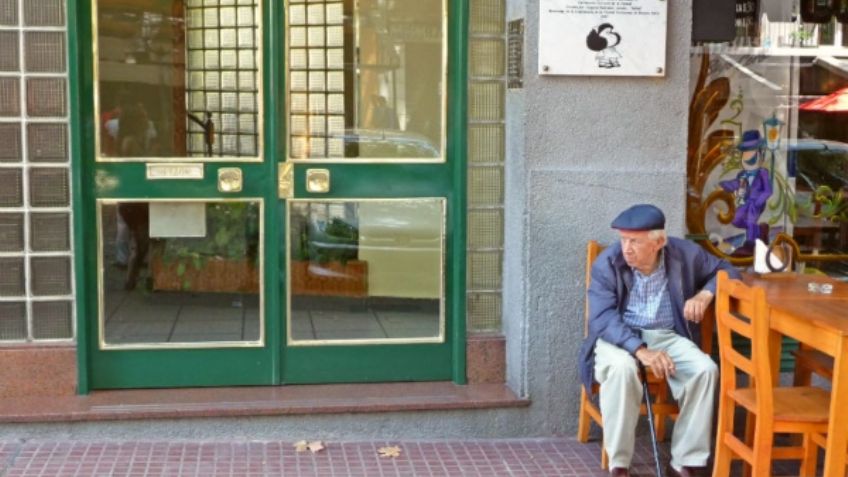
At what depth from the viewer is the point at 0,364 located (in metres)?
6.63

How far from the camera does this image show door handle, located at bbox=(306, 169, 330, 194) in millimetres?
6820

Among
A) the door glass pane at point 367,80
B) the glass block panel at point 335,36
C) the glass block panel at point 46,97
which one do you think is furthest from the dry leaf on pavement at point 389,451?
the glass block panel at point 46,97

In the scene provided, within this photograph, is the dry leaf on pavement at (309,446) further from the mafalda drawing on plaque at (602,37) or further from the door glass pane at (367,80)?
the mafalda drawing on plaque at (602,37)

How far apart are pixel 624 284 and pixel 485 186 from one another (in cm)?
112

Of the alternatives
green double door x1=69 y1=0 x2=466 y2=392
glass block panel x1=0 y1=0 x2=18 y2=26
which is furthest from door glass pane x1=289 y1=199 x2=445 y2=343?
glass block panel x1=0 y1=0 x2=18 y2=26

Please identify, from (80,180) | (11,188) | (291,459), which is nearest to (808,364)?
(291,459)

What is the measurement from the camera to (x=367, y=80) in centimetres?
688

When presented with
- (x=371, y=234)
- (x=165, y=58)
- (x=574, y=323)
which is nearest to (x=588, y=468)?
(x=574, y=323)

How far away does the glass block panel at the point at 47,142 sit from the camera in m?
6.59

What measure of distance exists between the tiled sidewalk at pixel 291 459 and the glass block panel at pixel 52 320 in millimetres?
589

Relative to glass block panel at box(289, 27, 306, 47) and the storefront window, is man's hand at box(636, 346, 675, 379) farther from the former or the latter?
glass block panel at box(289, 27, 306, 47)

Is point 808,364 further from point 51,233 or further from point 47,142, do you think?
point 47,142

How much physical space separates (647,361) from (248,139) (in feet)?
7.91

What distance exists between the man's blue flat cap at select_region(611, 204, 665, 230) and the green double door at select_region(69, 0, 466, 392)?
44.9 inches
